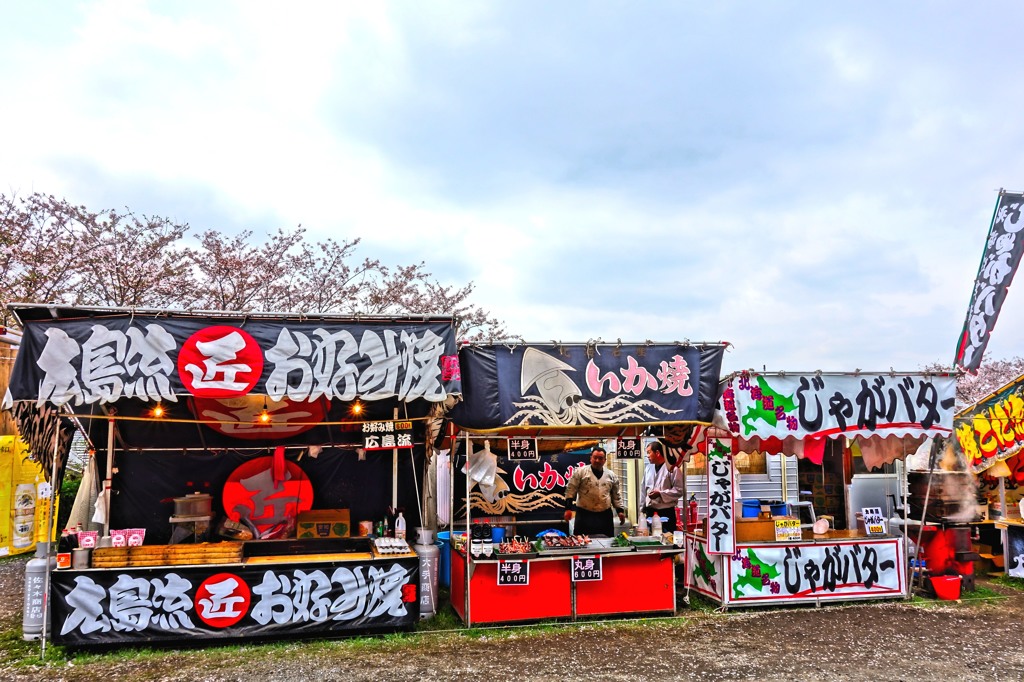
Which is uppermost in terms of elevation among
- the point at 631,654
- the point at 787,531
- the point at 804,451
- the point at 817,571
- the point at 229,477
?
the point at 804,451

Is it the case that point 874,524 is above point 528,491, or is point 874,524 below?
below

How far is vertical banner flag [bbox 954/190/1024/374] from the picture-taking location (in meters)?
10.7

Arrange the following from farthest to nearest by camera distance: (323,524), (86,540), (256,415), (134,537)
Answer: (323,524), (256,415), (134,537), (86,540)

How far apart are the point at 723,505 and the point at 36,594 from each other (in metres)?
8.00

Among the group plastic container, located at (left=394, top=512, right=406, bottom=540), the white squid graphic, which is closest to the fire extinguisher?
the white squid graphic

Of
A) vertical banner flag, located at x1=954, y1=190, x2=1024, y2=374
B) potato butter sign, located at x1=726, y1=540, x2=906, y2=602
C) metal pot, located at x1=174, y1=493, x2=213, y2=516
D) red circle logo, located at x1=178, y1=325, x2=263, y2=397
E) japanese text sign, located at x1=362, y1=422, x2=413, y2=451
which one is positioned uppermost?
vertical banner flag, located at x1=954, y1=190, x2=1024, y2=374

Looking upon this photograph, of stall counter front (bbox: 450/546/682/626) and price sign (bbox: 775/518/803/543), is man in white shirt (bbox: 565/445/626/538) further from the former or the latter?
price sign (bbox: 775/518/803/543)

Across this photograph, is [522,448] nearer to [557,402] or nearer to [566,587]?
[557,402]

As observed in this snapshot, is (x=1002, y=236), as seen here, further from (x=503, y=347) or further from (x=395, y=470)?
(x=395, y=470)

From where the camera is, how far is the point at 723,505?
910 centimetres

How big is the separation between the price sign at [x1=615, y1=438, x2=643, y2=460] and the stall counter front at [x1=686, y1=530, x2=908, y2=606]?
1461mm

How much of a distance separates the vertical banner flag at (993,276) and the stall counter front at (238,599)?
8.97 meters

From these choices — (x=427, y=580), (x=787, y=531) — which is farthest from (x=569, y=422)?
(x=787, y=531)

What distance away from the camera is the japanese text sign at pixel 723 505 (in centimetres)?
906
